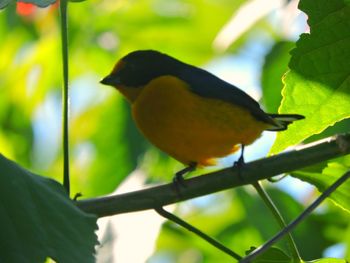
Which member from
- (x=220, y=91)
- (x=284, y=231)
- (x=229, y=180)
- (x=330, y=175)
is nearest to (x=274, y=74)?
(x=220, y=91)

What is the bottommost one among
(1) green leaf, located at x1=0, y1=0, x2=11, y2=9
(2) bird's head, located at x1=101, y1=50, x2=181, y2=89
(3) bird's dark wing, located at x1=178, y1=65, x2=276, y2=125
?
(1) green leaf, located at x1=0, y1=0, x2=11, y2=9

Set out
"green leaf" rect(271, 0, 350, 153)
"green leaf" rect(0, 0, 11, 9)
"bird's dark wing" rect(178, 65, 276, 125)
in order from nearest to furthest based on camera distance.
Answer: "green leaf" rect(0, 0, 11, 9) < "green leaf" rect(271, 0, 350, 153) < "bird's dark wing" rect(178, 65, 276, 125)

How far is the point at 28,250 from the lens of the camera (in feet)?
5.70

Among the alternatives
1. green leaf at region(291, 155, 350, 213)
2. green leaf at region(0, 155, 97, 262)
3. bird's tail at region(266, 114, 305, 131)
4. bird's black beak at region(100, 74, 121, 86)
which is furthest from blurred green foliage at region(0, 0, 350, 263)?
green leaf at region(0, 155, 97, 262)

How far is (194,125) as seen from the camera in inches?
122

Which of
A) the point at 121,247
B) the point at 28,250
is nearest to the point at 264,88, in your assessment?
the point at 121,247

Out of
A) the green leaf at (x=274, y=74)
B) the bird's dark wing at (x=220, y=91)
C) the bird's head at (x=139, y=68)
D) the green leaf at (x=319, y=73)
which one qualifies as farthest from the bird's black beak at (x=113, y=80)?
the green leaf at (x=319, y=73)

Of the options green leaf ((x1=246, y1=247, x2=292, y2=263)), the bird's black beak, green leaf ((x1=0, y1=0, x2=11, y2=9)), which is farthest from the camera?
the bird's black beak

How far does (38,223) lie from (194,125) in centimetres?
134

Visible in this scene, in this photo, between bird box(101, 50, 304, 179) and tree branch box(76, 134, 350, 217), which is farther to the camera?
bird box(101, 50, 304, 179)

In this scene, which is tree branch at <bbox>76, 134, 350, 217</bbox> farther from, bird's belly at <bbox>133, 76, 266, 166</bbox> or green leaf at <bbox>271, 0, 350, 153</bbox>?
bird's belly at <bbox>133, 76, 266, 166</bbox>

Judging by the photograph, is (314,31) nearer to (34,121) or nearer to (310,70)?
(310,70)

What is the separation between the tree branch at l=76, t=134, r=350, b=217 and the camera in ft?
6.72

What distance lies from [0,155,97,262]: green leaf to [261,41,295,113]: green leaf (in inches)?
58.8
